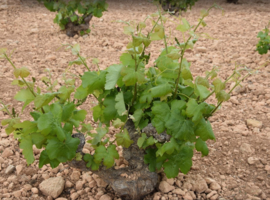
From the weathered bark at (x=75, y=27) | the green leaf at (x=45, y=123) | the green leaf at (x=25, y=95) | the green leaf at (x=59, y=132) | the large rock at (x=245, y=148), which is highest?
the green leaf at (x=25, y=95)

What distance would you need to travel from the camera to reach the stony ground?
1876mm

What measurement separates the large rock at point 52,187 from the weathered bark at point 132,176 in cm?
26

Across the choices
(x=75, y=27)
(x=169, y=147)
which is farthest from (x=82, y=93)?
(x=75, y=27)

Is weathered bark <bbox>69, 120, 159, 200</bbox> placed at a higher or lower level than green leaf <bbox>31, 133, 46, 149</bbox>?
lower

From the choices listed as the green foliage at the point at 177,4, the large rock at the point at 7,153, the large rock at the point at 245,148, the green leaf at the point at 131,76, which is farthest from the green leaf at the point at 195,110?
the green foliage at the point at 177,4

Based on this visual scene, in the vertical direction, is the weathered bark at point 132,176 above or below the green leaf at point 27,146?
below

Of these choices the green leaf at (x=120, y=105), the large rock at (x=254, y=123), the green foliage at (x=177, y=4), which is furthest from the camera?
the green foliage at (x=177, y=4)

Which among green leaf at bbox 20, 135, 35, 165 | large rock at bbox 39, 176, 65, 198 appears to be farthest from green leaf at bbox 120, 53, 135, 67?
large rock at bbox 39, 176, 65, 198

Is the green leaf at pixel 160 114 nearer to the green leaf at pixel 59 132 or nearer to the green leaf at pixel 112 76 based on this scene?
the green leaf at pixel 112 76

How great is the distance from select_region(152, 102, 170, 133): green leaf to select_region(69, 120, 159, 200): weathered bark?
0.30 m

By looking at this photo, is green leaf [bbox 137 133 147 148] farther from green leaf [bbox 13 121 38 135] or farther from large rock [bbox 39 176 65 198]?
large rock [bbox 39 176 65 198]

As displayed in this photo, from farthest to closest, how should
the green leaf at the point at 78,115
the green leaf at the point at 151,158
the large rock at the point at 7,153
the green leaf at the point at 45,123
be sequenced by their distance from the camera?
the large rock at the point at 7,153, the green leaf at the point at 151,158, the green leaf at the point at 78,115, the green leaf at the point at 45,123

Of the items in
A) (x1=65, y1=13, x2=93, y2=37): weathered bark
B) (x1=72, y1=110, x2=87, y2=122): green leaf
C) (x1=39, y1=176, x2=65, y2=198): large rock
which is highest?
(x1=72, y1=110, x2=87, y2=122): green leaf

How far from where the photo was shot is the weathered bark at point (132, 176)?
1.74 meters
